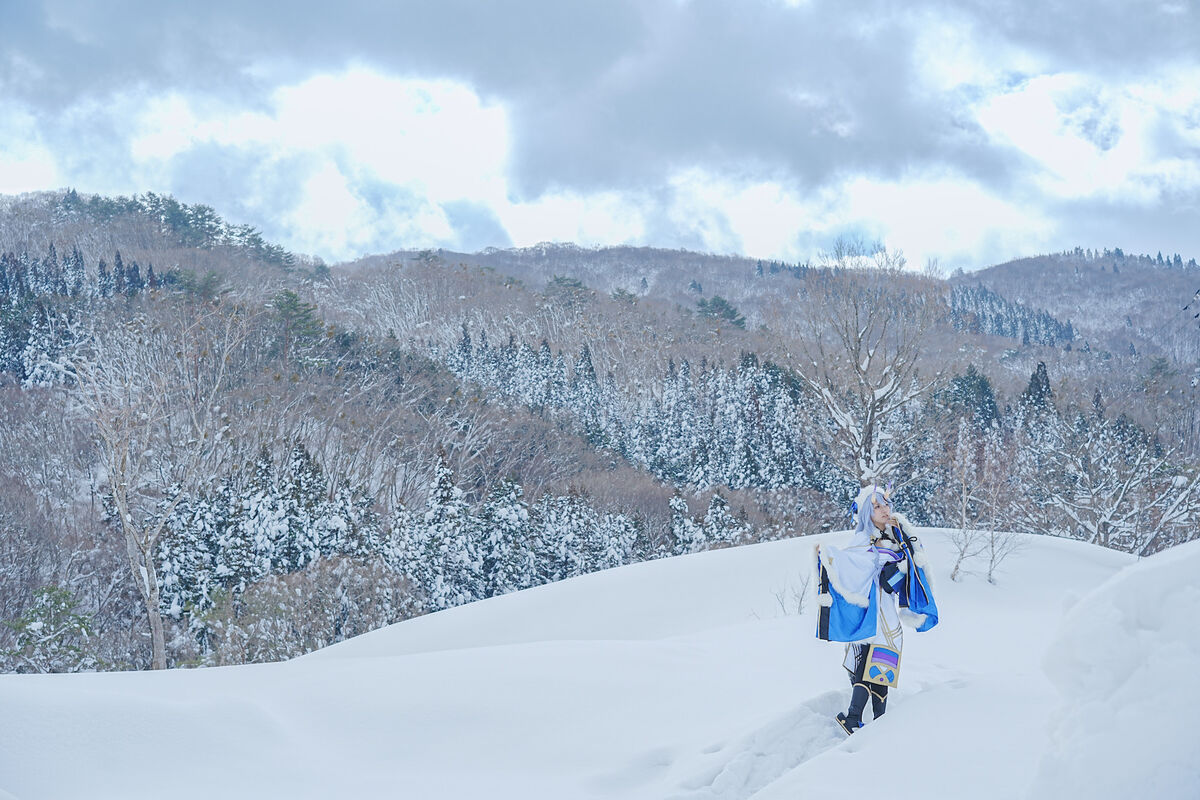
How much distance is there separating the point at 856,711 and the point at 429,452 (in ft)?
143

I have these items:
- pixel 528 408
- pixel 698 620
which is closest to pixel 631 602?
pixel 698 620

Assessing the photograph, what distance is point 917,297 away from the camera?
20.7 m

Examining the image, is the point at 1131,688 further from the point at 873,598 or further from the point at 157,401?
the point at 157,401

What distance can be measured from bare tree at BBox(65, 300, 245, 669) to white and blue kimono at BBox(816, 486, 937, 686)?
1806cm

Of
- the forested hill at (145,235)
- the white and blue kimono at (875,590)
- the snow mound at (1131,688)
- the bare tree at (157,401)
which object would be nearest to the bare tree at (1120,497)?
the white and blue kimono at (875,590)

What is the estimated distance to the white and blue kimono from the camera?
5141 millimetres

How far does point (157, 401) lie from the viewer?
19016 mm

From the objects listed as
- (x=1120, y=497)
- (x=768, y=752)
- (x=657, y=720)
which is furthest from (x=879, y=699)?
(x=1120, y=497)

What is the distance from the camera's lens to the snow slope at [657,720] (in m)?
2.41

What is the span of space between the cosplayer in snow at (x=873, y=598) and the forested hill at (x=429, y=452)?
10386 mm

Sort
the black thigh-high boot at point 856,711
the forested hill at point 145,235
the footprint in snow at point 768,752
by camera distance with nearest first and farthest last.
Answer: the footprint in snow at point 768,752 < the black thigh-high boot at point 856,711 < the forested hill at point 145,235

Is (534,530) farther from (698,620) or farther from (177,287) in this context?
(177,287)

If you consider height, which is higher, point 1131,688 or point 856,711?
point 1131,688

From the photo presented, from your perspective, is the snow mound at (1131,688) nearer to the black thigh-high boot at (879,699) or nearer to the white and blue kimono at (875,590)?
the white and blue kimono at (875,590)
